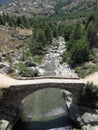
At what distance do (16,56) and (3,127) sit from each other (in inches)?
2033

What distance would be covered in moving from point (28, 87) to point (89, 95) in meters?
12.6

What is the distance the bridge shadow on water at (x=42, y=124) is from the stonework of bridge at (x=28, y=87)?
14.0ft

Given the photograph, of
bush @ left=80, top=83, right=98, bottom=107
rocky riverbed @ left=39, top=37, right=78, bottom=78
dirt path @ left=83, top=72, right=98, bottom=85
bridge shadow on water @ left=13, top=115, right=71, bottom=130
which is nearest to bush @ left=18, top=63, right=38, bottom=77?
rocky riverbed @ left=39, top=37, right=78, bottom=78

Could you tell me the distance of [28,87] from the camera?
55.5m

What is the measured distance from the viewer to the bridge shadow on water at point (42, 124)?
56219mm

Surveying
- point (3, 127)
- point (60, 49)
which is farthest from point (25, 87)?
point (60, 49)

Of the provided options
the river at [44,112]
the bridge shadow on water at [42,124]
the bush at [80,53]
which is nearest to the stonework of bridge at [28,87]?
the bridge shadow on water at [42,124]

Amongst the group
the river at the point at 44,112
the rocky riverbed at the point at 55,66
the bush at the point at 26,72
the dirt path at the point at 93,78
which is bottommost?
the rocky riverbed at the point at 55,66

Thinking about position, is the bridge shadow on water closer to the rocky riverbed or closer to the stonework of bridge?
the stonework of bridge

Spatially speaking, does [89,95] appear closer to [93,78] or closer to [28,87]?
[93,78]

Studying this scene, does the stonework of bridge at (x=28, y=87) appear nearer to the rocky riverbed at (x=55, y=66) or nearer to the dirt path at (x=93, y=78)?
the dirt path at (x=93, y=78)

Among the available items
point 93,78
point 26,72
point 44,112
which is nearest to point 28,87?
point 44,112

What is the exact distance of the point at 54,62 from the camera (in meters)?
99.7

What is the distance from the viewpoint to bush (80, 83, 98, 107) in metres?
56.3
